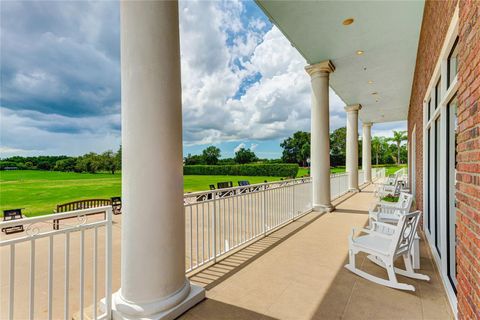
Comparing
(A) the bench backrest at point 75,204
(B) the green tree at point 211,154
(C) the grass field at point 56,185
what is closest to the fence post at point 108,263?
(A) the bench backrest at point 75,204

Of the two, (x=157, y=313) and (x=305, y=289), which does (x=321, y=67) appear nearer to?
(x=305, y=289)

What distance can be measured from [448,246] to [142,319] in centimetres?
310

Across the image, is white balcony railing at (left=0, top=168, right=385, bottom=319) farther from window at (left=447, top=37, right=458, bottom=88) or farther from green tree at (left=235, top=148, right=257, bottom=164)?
green tree at (left=235, top=148, right=257, bottom=164)

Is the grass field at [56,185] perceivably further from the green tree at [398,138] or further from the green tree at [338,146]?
the green tree at [398,138]

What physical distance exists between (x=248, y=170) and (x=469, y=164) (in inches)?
1423

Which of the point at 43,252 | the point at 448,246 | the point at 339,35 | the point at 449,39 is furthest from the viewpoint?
the point at 339,35

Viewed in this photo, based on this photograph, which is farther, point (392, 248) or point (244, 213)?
point (244, 213)

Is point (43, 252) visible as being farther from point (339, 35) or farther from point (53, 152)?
point (53, 152)

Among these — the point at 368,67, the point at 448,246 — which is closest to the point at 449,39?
the point at 448,246

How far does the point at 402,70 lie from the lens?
24.3 ft

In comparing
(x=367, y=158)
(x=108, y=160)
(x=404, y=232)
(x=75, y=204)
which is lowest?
(x=75, y=204)

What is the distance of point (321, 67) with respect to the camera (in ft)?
21.8

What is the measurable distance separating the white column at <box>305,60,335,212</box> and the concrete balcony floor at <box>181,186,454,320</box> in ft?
9.45

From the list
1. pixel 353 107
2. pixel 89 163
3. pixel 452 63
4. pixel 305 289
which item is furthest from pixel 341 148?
pixel 305 289
